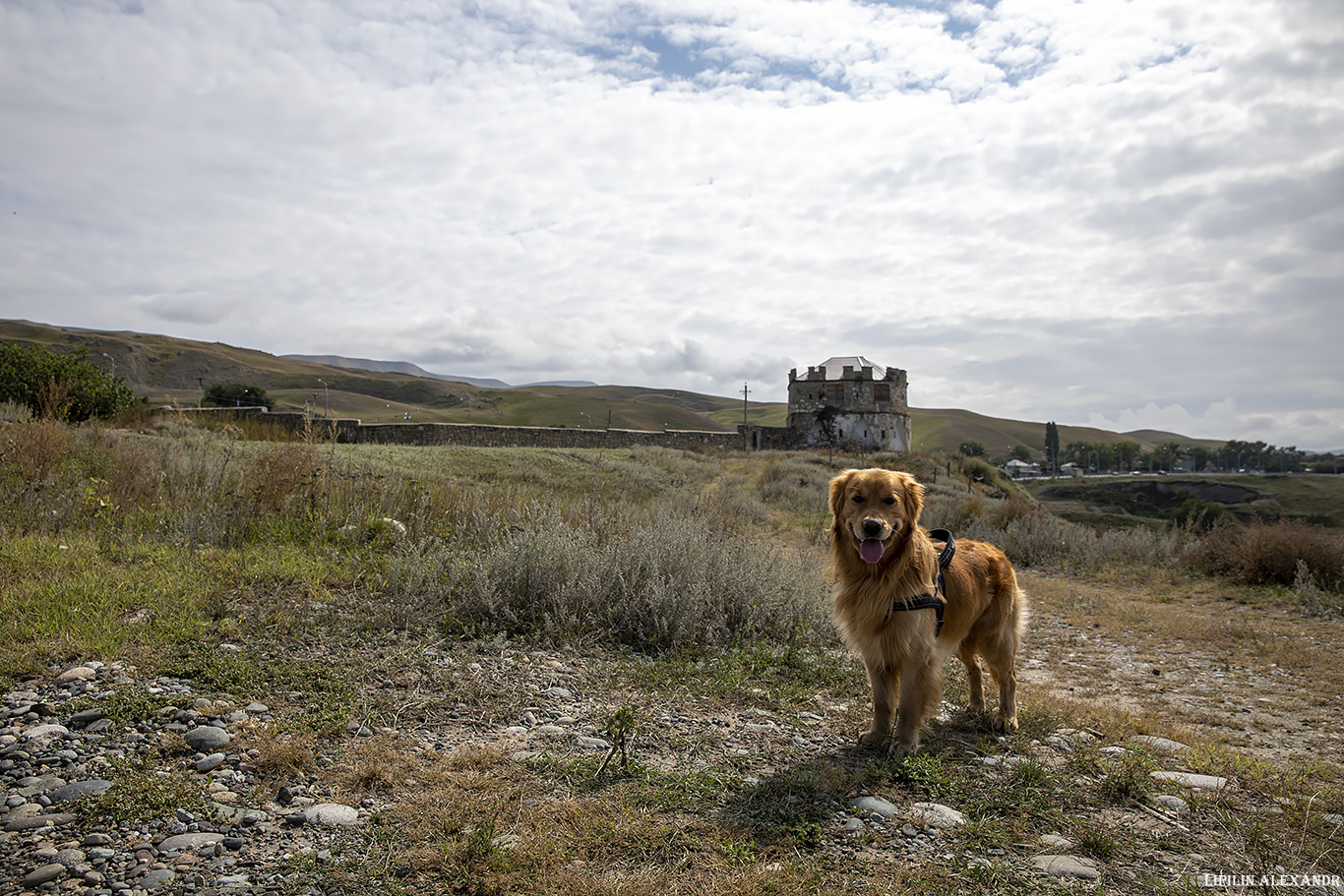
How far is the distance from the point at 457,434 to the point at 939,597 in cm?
2271

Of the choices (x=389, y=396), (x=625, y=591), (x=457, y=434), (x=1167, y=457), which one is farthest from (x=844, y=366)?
(x=389, y=396)

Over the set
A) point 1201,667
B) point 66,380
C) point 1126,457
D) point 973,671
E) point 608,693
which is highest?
point 1126,457

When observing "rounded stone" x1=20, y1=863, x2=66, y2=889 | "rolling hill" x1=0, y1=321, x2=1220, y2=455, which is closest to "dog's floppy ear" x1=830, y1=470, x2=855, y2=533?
"rounded stone" x1=20, y1=863, x2=66, y2=889

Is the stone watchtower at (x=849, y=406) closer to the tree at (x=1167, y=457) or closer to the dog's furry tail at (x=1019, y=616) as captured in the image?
the dog's furry tail at (x=1019, y=616)

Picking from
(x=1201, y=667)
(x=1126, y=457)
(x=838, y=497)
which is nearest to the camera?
(x=838, y=497)

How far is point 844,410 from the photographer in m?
46.8

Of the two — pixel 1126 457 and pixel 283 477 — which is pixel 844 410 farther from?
pixel 1126 457

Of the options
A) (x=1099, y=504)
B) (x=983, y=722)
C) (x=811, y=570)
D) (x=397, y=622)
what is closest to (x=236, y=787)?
(x=397, y=622)

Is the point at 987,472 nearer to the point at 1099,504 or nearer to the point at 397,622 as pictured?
the point at 1099,504

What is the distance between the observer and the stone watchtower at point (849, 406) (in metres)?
46.7

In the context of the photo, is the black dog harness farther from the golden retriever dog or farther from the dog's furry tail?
the dog's furry tail

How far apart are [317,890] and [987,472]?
35.9m

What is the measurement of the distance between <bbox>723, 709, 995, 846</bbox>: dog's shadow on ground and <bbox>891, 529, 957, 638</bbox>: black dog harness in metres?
0.62

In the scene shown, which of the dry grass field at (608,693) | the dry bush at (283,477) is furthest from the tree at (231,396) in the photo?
the dry grass field at (608,693)
